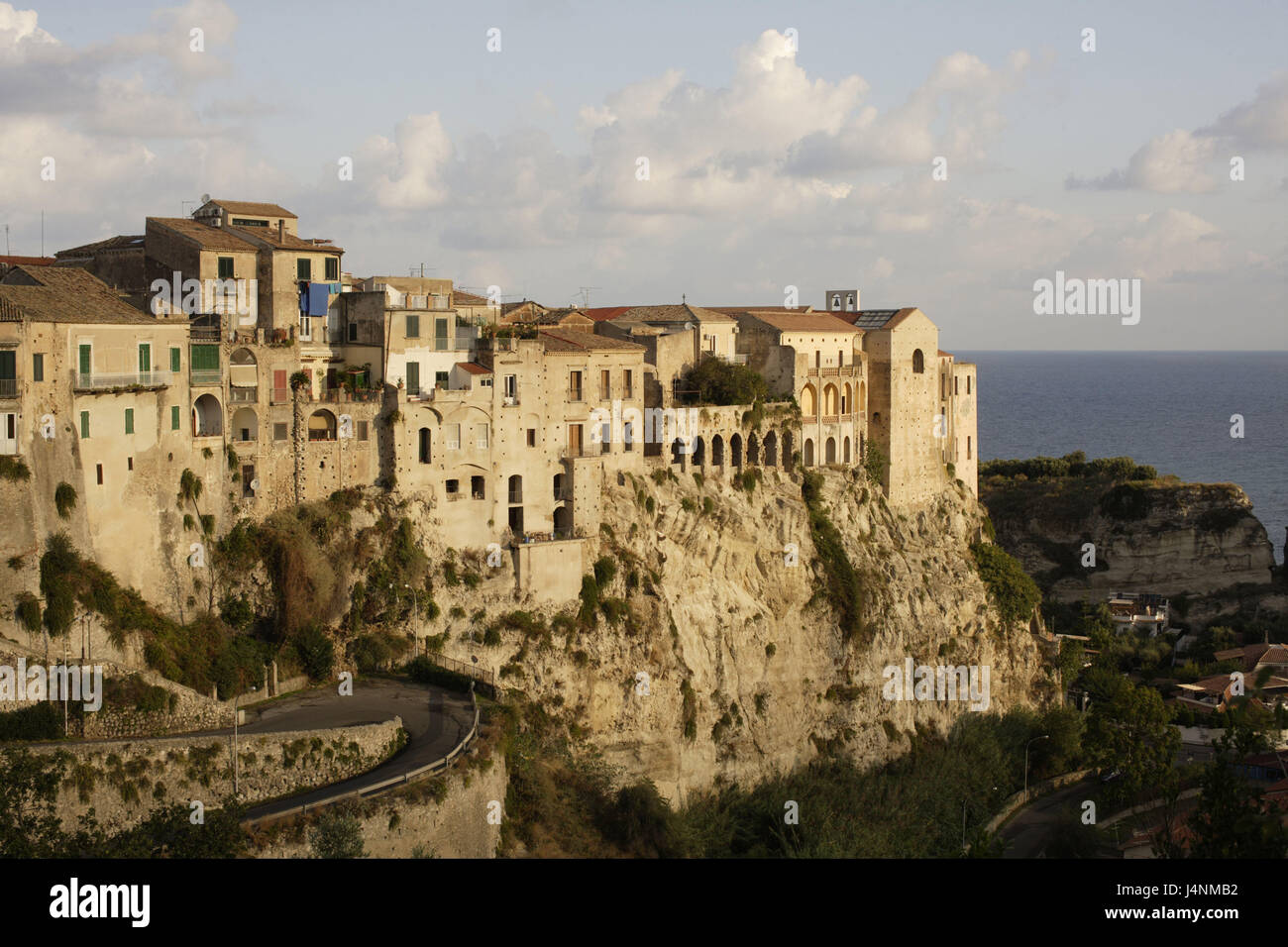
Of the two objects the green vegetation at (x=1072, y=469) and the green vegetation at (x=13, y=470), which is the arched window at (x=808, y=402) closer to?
the green vegetation at (x=13, y=470)

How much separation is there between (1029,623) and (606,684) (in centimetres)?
3013

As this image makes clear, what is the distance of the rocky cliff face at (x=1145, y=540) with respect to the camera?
319 feet

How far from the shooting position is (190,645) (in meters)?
39.6

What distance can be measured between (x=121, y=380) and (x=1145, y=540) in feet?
260

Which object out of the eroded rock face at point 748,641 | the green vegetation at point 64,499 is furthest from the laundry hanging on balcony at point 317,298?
the green vegetation at point 64,499

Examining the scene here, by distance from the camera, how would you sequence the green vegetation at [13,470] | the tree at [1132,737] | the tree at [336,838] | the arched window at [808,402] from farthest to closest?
the arched window at [808,402] → the tree at [1132,737] → the green vegetation at [13,470] → the tree at [336,838]

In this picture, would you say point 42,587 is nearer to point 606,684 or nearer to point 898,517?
point 606,684

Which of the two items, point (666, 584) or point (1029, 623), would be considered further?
point (1029, 623)

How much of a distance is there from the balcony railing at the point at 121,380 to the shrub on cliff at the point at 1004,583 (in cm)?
4274

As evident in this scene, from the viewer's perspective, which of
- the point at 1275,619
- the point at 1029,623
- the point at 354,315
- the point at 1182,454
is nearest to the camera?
the point at 354,315

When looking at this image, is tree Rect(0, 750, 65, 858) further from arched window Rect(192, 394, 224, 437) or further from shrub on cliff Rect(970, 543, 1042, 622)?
shrub on cliff Rect(970, 543, 1042, 622)

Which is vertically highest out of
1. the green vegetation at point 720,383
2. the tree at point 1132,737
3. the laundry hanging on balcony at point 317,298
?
the laundry hanging on balcony at point 317,298

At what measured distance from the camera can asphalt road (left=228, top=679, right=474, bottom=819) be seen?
112 feet
